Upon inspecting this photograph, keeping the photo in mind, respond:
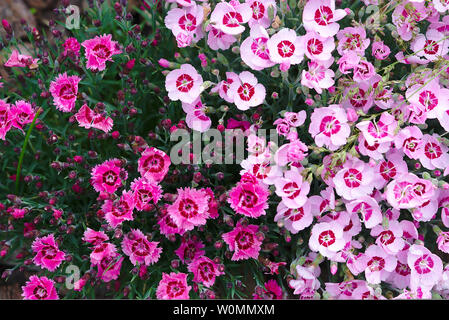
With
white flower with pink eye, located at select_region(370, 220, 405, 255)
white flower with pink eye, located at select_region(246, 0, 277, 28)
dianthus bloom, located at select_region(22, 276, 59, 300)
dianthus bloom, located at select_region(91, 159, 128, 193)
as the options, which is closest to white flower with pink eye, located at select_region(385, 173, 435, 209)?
white flower with pink eye, located at select_region(370, 220, 405, 255)

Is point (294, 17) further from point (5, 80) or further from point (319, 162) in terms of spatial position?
point (5, 80)

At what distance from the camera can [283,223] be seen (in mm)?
2523

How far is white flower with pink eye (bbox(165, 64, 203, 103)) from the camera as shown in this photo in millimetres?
2707

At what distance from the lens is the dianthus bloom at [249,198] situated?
7.97ft

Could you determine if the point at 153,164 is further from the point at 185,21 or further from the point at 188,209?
the point at 185,21

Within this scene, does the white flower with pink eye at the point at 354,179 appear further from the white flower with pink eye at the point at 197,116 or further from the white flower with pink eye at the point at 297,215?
the white flower with pink eye at the point at 197,116

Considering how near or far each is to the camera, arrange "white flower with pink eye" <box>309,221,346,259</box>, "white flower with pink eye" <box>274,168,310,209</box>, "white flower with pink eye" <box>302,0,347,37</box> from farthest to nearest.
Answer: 1. "white flower with pink eye" <box>302,0,347,37</box>
2. "white flower with pink eye" <box>309,221,346,259</box>
3. "white flower with pink eye" <box>274,168,310,209</box>

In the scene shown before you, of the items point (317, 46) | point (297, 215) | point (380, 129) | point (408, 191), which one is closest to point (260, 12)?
point (317, 46)

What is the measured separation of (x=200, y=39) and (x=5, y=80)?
1.55 metres

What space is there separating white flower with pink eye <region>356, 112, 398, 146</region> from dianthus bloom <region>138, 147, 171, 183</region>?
107 cm

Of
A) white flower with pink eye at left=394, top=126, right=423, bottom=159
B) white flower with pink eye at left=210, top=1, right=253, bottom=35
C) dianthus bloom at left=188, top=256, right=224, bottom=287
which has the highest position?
white flower with pink eye at left=210, top=1, right=253, bottom=35

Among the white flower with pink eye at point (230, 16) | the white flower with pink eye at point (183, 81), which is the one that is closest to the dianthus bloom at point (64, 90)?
the white flower with pink eye at point (183, 81)

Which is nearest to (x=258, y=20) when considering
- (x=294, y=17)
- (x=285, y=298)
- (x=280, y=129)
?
(x=294, y=17)

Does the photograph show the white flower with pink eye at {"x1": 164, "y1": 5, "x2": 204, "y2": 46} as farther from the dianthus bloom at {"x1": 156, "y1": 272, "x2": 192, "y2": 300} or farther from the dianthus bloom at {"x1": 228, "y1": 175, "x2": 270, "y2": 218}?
the dianthus bloom at {"x1": 156, "y1": 272, "x2": 192, "y2": 300}
